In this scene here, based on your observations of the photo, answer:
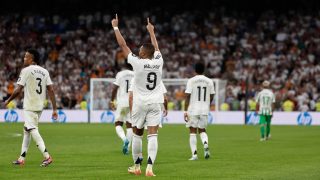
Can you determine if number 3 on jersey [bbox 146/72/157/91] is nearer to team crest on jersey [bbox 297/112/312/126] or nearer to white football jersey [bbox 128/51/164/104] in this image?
white football jersey [bbox 128/51/164/104]

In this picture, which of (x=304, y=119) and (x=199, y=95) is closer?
(x=199, y=95)

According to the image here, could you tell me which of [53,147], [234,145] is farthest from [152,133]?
[234,145]

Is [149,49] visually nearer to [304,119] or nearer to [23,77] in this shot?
[23,77]

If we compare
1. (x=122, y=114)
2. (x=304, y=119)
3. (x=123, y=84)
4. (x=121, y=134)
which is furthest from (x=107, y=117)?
(x=121, y=134)

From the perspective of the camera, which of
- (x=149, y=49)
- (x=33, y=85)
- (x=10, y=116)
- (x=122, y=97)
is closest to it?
(x=149, y=49)

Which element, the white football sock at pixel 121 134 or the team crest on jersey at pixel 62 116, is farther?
the team crest on jersey at pixel 62 116

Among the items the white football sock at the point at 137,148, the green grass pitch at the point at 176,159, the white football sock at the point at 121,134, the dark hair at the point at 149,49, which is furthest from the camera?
the white football sock at the point at 121,134

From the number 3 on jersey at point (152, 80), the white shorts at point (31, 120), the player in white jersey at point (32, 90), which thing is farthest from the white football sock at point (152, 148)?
the white shorts at point (31, 120)

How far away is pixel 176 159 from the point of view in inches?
825

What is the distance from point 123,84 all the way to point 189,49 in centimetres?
3263

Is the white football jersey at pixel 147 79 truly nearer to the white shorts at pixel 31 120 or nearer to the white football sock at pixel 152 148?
the white football sock at pixel 152 148

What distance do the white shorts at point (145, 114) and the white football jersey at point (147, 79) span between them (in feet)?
0.34

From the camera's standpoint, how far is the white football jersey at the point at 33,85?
18297 millimetres

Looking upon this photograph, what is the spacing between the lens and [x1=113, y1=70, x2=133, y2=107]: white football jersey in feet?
76.9
